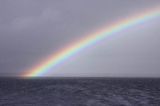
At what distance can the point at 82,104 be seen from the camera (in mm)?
50281

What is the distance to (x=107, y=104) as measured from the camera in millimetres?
50188

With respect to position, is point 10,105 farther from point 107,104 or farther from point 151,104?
point 151,104

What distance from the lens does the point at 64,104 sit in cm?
5062

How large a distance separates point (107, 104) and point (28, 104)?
1376cm

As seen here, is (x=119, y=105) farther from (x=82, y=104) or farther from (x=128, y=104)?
(x=82, y=104)

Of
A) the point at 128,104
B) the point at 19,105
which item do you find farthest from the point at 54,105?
the point at 128,104

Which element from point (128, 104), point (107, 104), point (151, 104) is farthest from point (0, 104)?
point (151, 104)

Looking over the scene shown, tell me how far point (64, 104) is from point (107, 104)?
745 centimetres

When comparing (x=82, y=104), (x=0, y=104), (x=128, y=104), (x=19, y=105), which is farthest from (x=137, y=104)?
(x=0, y=104)

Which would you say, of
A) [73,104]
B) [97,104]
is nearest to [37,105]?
[73,104]

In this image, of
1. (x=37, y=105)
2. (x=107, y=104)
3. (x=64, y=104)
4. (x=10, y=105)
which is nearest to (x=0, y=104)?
(x=10, y=105)

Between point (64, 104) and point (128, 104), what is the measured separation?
36.2 ft

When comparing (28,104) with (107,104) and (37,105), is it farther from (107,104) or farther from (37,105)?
(107,104)

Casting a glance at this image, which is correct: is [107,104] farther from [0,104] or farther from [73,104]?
[0,104]
